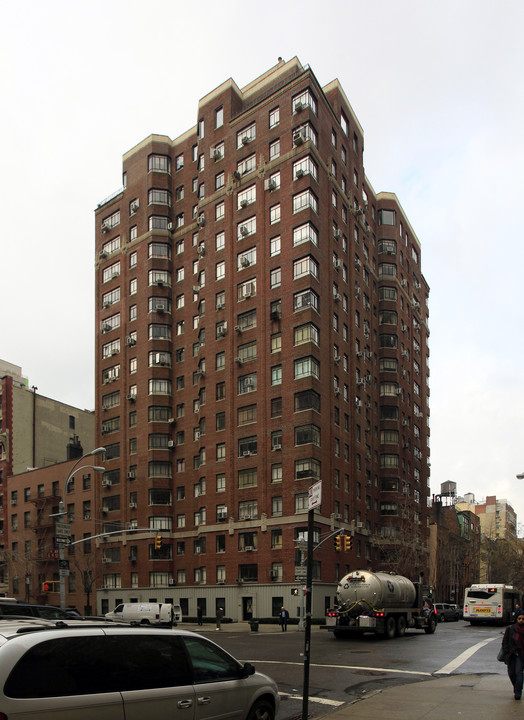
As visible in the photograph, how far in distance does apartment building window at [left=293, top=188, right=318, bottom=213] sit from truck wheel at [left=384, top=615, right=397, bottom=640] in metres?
34.4

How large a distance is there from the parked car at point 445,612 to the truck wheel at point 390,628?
26.5 metres

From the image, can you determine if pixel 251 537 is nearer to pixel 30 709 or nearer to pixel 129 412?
pixel 129 412

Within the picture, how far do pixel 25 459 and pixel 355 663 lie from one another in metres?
68.5

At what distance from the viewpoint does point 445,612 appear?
2312 inches

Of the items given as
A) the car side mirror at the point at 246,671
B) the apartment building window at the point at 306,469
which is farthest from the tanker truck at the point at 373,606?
the car side mirror at the point at 246,671

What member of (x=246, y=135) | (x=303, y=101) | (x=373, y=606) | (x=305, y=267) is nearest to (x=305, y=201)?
(x=305, y=267)

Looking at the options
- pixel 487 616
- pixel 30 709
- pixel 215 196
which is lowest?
pixel 487 616

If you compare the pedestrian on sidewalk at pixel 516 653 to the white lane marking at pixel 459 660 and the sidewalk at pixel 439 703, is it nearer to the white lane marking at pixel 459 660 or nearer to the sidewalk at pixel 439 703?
the sidewalk at pixel 439 703

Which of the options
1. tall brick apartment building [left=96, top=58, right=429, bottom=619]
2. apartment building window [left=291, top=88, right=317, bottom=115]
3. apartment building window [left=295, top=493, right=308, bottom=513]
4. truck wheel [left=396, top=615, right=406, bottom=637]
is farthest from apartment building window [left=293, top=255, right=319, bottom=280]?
truck wheel [left=396, top=615, right=406, bottom=637]

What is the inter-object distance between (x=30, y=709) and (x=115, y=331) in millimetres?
67496

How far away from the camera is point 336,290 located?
62125 mm

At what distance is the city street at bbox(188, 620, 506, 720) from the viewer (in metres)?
14.9

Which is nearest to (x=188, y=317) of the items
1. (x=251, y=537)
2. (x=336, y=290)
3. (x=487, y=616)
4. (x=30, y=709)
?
(x=336, y=290)

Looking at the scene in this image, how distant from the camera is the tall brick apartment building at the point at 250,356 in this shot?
55000 mm
